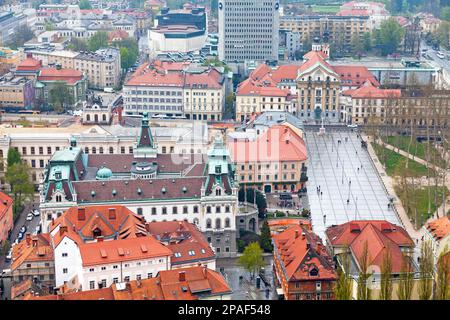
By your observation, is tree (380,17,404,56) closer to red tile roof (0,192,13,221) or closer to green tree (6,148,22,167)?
green tree (6,148,22,167)

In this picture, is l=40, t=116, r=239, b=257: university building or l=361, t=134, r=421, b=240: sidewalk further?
l=361, t=134, r=421, b=240: sidewalk

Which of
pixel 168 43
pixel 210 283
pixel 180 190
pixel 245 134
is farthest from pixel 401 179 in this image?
pixel 168 43

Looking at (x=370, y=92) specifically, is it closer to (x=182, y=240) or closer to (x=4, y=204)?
(x=4, y=204)

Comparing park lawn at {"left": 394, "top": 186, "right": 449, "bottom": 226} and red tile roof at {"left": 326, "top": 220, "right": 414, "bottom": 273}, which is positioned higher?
red tile roof at {"left": 326, "top": 220, "right": 414, "bottom": 273}

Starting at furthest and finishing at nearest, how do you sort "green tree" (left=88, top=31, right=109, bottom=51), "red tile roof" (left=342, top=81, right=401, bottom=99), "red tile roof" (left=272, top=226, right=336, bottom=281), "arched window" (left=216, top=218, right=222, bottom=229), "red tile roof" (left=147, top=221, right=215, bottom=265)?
1. "green tree" (left=88, top=31, right=109, bottom=51)
2. "red tile roof" (left=342, top=81, right=401, bottom=99)
3. "arched window" (left=216, top=218, right=222, bottom=229)
4. "red tile roof" (left=147, top=221, right=215, bottom=265)
5. "red tile roof" (left=272, top=226, right=336, bottom=281)

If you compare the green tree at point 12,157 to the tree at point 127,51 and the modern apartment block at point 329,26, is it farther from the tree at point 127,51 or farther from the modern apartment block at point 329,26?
the modern apartment block at point 329,26

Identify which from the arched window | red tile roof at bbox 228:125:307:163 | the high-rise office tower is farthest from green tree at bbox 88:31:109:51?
the arched window

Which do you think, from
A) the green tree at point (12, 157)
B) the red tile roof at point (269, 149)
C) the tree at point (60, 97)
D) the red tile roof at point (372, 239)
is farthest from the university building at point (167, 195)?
the tree at point (60, 97)

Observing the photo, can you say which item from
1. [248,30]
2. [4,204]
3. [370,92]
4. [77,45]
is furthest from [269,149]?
[77,45]
